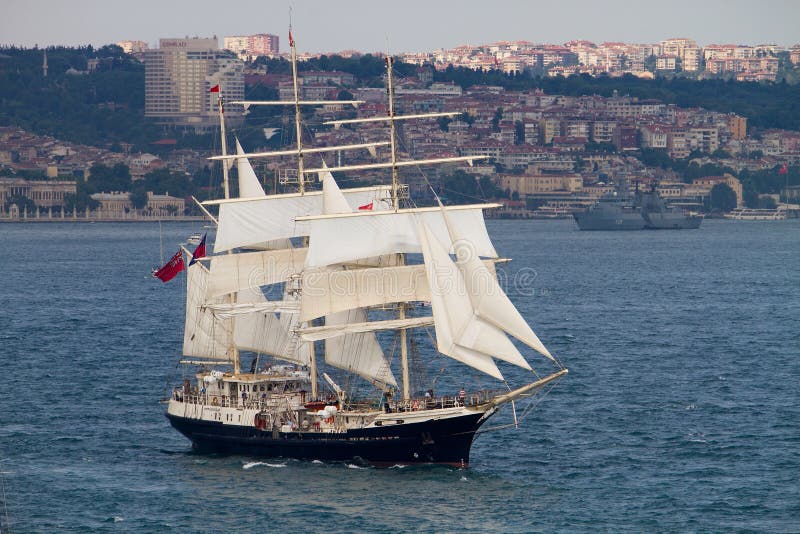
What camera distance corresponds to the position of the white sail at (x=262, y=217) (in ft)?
176

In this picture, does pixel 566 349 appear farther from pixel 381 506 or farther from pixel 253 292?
pixel 381 506

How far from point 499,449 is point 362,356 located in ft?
18.0

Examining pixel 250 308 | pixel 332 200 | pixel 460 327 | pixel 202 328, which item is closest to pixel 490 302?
pixel 460 327

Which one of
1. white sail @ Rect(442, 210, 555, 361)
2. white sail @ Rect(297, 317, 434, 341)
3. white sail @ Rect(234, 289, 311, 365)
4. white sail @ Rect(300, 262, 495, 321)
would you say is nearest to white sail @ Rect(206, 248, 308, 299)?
white sail @ Rect(234, 289, 311, 365)

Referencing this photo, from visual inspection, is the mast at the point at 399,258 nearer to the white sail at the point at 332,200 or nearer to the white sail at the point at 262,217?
the white sail at the point at 332,200

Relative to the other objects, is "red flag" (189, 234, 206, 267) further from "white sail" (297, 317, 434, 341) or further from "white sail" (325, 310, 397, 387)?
"white sail" (325, 310, 397, 387)

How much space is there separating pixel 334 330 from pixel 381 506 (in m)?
8.15

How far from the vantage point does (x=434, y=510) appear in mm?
43250

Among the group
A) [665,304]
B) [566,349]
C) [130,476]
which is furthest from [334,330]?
[665,304]

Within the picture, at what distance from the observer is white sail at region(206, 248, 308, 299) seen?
53312 millimetres

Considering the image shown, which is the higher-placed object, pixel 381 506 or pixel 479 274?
pixel 479 274

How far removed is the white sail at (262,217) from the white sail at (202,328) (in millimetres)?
1662

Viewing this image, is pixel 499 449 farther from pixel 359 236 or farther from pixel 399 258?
pixel 359 236

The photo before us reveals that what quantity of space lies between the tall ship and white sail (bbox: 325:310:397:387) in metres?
0.04
